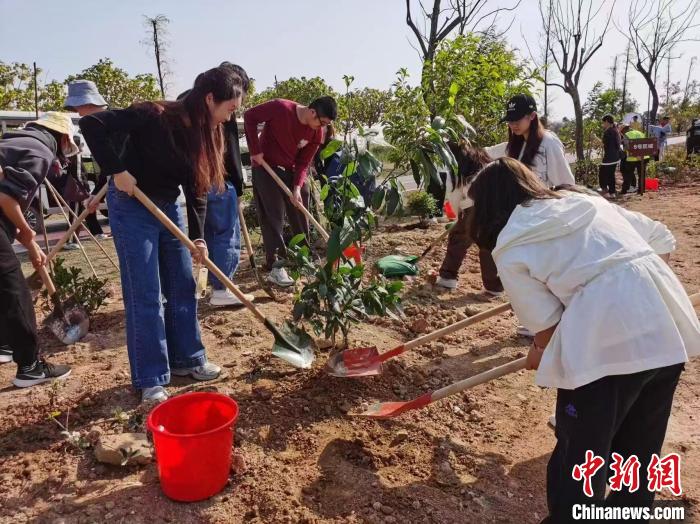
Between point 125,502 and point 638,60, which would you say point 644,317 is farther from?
point 638,60

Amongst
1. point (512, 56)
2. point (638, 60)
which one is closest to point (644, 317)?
point (512, 56)

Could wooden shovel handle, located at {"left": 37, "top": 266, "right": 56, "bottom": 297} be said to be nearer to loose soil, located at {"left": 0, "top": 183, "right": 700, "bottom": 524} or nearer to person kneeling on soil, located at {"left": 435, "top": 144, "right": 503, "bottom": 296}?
loose soil, located at {"left": 0, "top": 183, "right": 700, "bottom": 524}

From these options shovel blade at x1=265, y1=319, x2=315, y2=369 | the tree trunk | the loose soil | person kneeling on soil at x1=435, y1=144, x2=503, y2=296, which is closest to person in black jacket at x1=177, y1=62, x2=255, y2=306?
the loose soil

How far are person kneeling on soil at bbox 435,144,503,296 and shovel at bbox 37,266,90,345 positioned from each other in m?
2.69

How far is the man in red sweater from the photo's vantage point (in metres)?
4.44

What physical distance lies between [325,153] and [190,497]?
→ 155 centimetres

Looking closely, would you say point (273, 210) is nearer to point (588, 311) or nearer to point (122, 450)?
point (122, 450)

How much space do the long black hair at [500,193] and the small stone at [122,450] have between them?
5.40 ft

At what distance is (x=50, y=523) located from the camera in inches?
78.2

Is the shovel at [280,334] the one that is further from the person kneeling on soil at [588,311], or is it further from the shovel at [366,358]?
the person kneeling on soil at [588,311]

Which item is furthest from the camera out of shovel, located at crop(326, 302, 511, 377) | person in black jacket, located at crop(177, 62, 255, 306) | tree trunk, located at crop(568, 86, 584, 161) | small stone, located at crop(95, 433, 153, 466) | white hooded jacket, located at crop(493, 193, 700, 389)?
tree trunk, located at crop(568, 86, 584, 161)

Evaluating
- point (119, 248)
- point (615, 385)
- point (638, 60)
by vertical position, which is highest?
point (638, 60)

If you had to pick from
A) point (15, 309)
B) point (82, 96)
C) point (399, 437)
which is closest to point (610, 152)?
point (82, 96)

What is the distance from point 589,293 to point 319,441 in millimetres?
1497
